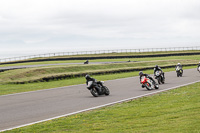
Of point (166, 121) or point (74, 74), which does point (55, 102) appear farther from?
point (74, 74)

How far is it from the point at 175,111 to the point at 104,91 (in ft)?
22.9

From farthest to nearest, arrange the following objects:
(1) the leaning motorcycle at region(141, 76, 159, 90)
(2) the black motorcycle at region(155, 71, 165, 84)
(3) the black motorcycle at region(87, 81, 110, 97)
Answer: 1. (2) the black motorcycle at region(155, 71, 165, 84)
2. (1) the leaning motorcycle at region(141, 76, 159, 90)
3. (3) the black motorcycle at region(87, 81, 110, 97)

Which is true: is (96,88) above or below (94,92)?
above

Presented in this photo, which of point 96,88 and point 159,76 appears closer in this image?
point 96,88

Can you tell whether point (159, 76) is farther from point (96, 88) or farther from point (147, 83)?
point (96, 88)

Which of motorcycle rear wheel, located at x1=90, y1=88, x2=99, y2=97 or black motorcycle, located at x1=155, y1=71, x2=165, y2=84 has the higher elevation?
black motorcycle, located at x1=155, y1=71, x2=165, y2=84

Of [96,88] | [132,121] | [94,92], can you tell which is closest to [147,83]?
[96,88]

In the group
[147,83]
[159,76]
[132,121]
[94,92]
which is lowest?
[132,121]

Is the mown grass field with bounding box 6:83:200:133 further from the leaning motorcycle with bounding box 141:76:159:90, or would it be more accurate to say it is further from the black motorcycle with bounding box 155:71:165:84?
the black motorcycle with bounding box 155:71:165:84

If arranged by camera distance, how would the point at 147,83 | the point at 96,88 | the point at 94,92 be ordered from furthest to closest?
the point at 147,83 → the point at 96,88 → the point at 94,92

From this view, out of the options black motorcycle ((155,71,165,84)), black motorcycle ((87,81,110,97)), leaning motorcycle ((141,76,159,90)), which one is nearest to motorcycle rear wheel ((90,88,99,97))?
black motorcycle ((87,81,110,97))

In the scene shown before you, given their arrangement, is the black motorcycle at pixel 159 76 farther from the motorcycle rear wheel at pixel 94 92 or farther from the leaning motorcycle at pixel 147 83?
the motorcycle rear wheel at pixel 94 92

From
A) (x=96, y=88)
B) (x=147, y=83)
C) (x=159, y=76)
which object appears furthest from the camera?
(x=159, y=76)

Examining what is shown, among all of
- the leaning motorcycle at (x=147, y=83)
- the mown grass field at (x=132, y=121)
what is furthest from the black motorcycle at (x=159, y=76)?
the mown grass field at (x=132, y=121)
